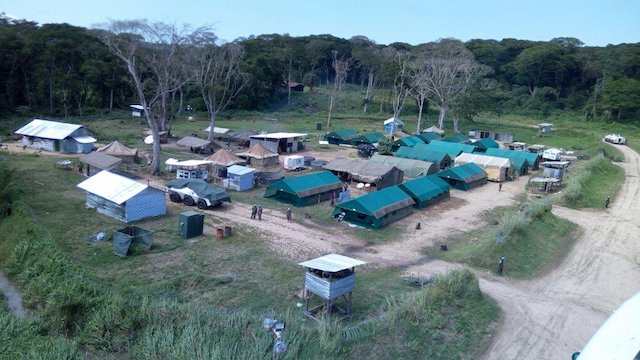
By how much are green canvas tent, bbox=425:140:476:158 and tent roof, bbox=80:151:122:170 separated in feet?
92.9

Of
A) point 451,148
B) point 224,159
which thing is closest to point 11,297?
point 224,159

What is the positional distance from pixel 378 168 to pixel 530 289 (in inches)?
686

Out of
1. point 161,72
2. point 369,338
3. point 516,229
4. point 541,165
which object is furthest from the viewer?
point 541,165

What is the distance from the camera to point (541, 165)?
4622 cm

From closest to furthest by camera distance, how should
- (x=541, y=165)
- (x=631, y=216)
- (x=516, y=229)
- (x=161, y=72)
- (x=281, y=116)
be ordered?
1. (x=516, y=229)
2. (x=631, y=216)
3. (x=161, y=72)
4. (x=541, y=165)
5. (x=281, y=116)

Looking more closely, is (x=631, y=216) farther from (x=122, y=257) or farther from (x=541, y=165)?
(x=122, y=257)

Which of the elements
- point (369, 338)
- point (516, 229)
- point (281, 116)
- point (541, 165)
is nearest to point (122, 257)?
point (369, 338)

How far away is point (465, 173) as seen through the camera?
3762 cm

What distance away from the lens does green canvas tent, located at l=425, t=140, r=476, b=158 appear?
47281 millimetres

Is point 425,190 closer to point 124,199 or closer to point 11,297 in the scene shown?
point 124,199

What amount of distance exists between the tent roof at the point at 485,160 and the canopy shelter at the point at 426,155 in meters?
1.23

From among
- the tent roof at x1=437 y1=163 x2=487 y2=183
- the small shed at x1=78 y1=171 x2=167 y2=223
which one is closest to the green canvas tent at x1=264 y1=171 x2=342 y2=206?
the small shed at x1=78 y1=171 x2=167 y2=223

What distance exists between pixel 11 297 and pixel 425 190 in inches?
914

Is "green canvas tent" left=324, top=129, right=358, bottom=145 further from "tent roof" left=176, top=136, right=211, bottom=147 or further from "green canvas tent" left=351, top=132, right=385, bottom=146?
"tent roof" left=176, top=136, right=211, bottom=147
